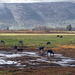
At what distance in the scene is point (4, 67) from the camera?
16594mm

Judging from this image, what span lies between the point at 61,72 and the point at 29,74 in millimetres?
1902

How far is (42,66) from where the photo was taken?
1717 cm

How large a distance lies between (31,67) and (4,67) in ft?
5.66

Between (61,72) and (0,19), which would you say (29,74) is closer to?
(61,72)

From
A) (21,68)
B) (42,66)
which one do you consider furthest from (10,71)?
(42,66)

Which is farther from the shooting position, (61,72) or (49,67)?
(49,67)

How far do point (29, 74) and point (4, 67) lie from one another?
2.78 metres

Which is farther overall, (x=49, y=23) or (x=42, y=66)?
(x=49, y=23)

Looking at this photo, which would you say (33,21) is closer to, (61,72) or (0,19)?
(0,19)

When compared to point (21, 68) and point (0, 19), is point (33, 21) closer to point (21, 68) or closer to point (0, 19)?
point (0, 19)

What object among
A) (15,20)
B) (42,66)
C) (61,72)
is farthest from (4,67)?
(15,20)

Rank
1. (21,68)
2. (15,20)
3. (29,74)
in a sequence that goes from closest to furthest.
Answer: (29,74)
(21,68)
(15,20)

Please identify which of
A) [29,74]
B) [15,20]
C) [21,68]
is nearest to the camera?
[29,74]

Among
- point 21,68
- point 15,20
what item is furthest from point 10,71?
point 15,20
